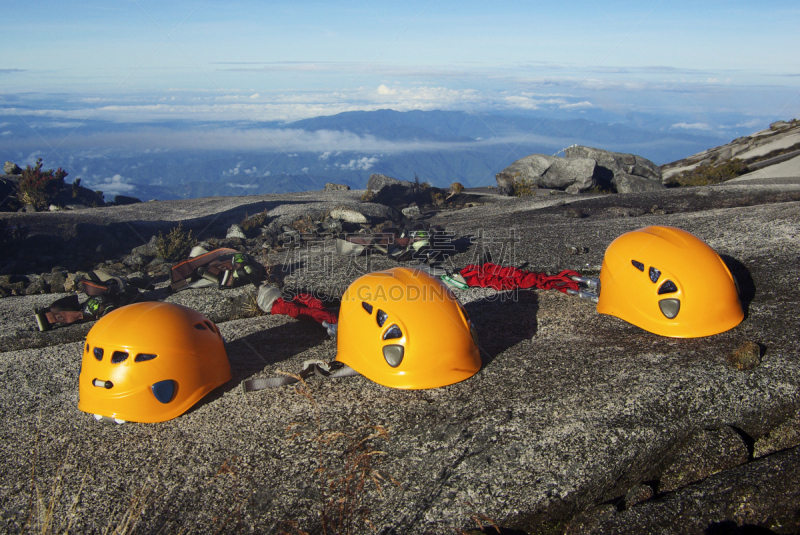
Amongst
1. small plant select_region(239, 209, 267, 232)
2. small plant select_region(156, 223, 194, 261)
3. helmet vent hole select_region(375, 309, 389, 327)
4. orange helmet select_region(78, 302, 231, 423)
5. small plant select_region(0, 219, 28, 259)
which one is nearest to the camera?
orange helmet select_region(78, 302, 231, 423)

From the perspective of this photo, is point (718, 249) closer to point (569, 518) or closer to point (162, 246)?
point (569, 518)

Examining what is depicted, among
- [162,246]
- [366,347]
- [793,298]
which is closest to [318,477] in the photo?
[366,347]

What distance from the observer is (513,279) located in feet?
27.8

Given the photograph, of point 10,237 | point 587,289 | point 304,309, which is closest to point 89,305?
point 304,309

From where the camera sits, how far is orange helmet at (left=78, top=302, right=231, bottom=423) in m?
4.95

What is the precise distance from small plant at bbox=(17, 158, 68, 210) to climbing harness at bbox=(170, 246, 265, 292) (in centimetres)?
1936

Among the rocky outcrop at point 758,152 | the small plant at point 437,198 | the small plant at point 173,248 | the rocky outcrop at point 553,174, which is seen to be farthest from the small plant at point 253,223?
the rocky outcrop at point 758,152

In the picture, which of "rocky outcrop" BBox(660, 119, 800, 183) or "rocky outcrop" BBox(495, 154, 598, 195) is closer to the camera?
"rocky outcrop" BBox(660, 119, 800, 183)

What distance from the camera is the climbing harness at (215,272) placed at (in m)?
9.65

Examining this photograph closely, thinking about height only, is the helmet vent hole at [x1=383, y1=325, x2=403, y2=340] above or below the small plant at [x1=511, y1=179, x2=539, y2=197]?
above

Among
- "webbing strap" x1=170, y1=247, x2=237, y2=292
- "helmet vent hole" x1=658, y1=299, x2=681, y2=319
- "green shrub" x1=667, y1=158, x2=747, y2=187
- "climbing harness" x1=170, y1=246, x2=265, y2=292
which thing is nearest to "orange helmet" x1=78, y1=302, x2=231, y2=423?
"climbing harness" x1=170, y1=246, x2=265, y2=292

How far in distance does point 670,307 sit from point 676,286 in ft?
0.99

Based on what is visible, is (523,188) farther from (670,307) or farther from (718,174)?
(670,307)

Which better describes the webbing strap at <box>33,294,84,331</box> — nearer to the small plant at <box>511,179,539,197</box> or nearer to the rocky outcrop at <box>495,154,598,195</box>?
the small plant at <box>511,179,539,197</box>
